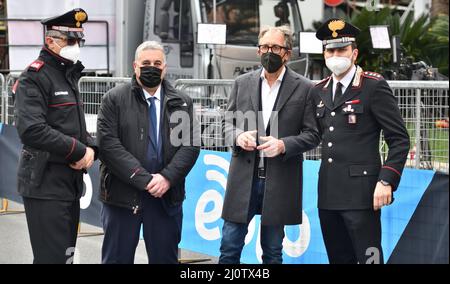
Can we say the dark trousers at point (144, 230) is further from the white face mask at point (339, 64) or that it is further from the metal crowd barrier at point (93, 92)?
the metal crowd barrier at point (93, 92)

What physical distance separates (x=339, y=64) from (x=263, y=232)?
49.7 inches

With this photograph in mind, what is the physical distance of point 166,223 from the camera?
5590mm

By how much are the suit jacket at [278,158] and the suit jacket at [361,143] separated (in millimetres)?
245

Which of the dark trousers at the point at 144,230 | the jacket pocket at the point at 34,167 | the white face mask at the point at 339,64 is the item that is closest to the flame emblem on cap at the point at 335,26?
the white face mask at the point at 339,64

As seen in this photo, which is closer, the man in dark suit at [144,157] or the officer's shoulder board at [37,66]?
the officer's shoulder board at [37,66]

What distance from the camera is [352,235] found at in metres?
5.25

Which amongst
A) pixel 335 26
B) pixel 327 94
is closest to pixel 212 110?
pixel 327 94

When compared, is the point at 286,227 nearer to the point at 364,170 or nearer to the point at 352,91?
the point at 364,170

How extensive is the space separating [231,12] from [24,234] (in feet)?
19.3

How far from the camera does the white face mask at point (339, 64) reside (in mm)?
5262

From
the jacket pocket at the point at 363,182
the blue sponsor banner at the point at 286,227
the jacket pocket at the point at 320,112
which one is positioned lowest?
the blue sponsor banner at the point at 286,227

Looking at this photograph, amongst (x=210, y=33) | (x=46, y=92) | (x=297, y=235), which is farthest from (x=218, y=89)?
(x=210, y=33)

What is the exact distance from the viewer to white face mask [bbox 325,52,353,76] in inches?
207
